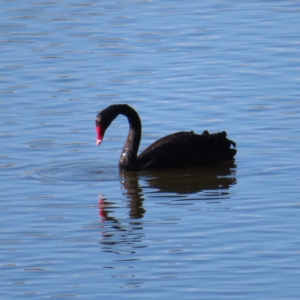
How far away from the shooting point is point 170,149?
1384cm

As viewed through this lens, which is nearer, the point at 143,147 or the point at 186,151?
the point at 186,151

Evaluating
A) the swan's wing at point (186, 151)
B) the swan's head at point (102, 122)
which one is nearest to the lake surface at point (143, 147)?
the swan's wing at point (186, 151)

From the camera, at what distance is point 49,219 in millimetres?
11422

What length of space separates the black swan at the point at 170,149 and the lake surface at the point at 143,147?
0.18m

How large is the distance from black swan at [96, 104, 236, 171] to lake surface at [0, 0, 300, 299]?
18cm

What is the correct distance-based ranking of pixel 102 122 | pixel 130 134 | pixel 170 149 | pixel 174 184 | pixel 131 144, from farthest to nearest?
pixel 130 134, pixel 131 144, pixel 170 149, pixel 102 122, pixel 174 184

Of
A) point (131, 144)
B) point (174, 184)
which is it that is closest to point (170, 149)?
point (131, 144)

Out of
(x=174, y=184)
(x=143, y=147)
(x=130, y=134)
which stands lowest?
(x=174, y=184)

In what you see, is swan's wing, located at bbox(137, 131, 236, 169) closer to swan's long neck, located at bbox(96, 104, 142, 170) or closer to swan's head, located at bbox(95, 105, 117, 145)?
swan's long neck, located at bbox(96, 104, 142, 170)

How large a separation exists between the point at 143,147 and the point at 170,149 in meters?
1.25

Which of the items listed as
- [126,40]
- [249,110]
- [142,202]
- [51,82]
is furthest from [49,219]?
[126,40]

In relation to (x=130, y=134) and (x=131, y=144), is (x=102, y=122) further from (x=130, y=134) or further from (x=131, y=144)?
(x=130, y=134)

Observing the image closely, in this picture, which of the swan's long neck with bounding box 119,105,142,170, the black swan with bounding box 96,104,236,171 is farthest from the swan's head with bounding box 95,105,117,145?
the swan's long neck with bounding box 119,105,142,170

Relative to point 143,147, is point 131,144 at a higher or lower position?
higher
